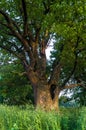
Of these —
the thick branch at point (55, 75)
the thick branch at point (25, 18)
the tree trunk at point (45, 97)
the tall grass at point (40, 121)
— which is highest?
the thick branch at point (25, 18)

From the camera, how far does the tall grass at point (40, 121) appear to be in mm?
6762

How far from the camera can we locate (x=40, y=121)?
22.5 ft

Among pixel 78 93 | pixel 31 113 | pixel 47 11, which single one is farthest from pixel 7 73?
pixel 31 113

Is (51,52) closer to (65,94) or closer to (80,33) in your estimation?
(65,94)

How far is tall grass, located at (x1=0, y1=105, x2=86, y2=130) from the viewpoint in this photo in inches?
266

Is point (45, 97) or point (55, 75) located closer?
point (45, 97)

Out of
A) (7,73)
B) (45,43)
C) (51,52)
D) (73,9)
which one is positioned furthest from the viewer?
(7,73)

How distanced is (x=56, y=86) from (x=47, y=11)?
3970mm

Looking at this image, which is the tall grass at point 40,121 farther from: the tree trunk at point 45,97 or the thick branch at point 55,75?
the thick branch at point 55,75

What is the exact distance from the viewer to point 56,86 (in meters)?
16.3

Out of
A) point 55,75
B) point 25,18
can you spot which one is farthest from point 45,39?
point 25,18

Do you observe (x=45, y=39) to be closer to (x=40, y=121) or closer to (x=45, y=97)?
(x=45, y=97)

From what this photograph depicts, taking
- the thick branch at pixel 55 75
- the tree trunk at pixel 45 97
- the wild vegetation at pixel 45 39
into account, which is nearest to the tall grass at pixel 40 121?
the wild vegetation at pixel 45 39

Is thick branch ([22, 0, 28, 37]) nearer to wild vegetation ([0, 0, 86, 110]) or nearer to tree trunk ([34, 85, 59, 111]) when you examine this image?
wild vegetation ([0, 0, 86, 110])
